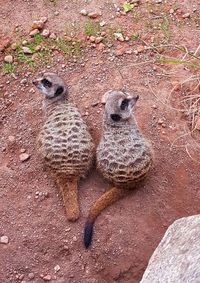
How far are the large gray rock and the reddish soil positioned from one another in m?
0.31

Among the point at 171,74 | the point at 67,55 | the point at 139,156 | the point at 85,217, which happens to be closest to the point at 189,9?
Answer: the point at 171,74

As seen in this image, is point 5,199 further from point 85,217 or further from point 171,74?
point 171,74

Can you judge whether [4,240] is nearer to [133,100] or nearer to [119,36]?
[133,100]

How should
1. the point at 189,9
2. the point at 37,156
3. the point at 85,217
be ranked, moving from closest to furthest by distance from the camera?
the point at 85,217
the point at 37,156
the point at 189,9

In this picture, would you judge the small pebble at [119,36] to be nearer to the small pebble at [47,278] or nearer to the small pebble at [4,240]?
the small pebble at [4,240]

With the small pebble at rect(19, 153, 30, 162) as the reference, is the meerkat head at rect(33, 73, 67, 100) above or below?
above

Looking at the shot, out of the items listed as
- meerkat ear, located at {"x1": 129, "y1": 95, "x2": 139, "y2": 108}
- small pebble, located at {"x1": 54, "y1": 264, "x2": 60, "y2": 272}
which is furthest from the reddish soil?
meerkat ear, located at {"x1": 129, "y1": 95, "x2": 139, "y2": 108}

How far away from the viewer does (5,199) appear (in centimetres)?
330

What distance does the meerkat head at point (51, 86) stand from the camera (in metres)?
3.46

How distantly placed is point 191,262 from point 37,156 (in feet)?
3.94

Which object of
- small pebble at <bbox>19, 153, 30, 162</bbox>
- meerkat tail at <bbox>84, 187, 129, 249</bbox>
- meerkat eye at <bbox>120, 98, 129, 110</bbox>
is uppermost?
meerkat eye at <bbox>120, 98, 129, 110</bbox>

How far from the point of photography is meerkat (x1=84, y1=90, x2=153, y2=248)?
3.18 m

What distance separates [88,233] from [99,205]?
0.49ft

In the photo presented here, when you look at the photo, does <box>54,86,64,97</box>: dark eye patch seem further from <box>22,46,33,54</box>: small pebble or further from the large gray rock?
the large gray rock
